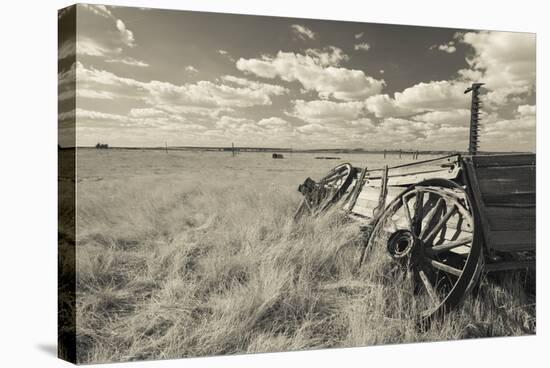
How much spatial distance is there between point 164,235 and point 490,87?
4365mm

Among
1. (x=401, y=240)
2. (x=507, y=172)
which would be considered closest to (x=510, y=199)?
(x=507, y=172)

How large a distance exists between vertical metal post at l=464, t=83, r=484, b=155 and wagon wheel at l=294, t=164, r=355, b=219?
148cm

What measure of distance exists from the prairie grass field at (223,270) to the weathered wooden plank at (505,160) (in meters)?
1.05

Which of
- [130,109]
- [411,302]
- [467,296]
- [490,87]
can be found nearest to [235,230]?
[130,109]

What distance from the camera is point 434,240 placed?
8.02m

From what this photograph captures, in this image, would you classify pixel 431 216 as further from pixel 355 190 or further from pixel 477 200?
pixel 355 190

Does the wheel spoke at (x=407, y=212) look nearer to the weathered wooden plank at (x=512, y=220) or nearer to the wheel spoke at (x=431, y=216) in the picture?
the wheel spoke at (x=431, y=216)

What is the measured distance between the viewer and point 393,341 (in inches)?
307

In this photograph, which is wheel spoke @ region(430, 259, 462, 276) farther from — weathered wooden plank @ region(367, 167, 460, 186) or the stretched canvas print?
weathered wooden plank @ region(367, 167, 460, 186)

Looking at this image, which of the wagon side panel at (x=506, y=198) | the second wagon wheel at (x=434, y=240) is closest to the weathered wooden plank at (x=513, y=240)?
the wagon side panel at (x=506, y=198)

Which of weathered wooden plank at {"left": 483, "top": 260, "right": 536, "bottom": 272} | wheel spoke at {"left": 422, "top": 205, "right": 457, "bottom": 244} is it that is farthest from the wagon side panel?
wheel spoke at {"left": 422, "top": 205, "right": 457, "bottom": 244}

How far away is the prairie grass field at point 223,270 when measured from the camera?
22.2 feet

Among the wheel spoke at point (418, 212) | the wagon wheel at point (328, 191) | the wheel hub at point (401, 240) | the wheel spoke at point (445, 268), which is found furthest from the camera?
the wagon wheel at point (328, 191)

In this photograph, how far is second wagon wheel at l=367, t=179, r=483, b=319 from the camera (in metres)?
7.49
